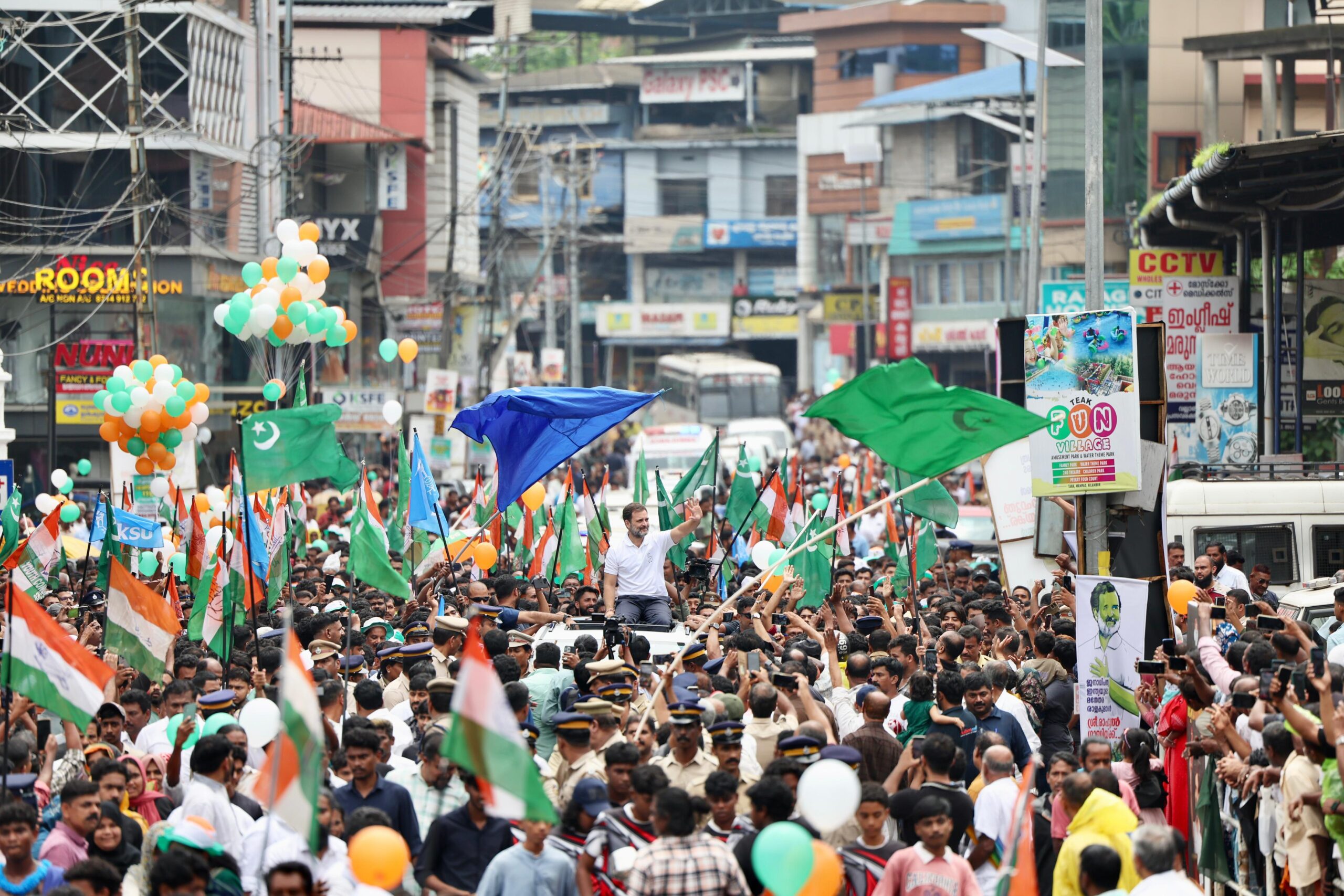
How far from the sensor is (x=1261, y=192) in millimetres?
21797

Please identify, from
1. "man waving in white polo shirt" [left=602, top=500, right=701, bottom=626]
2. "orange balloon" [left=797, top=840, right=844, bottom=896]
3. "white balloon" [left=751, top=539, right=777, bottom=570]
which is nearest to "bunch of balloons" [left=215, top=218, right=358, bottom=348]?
"white balloon" [left=751, top=539, right=777, bottom=570]

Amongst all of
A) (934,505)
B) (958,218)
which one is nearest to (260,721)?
(934,505)

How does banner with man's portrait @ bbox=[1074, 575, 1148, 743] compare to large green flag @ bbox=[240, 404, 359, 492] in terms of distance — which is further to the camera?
large green flag @ bbox=[240, 404, 359, 492]

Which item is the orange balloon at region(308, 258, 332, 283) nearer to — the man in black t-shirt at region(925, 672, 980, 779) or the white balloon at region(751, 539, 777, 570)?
the white balloon at region(751, 539, 777, 570)

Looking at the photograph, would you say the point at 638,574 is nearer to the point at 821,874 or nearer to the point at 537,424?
the point at 537,424

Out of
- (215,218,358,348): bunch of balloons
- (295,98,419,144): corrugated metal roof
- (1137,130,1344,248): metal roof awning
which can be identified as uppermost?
(295,98,419,144): corrugated metal roof

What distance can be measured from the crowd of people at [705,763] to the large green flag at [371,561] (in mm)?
839

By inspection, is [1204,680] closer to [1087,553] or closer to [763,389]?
[1087,553]

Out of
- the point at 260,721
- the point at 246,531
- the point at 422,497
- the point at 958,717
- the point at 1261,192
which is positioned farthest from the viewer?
the point at 1261,192

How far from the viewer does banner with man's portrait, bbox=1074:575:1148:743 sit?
1039 centimetres

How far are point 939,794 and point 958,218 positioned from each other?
51981 millimetres

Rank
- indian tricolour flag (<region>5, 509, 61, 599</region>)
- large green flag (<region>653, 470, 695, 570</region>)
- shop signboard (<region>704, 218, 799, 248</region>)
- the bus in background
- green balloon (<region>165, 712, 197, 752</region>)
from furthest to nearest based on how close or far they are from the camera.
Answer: shop signboard (<region>704, 218, 799, 248</region>) < the bus in background < large green flag (<region>653, 470, 695, 570</region>) < indian tricolour flag (<region>5, 509, 61, 599</region>) < green balloon (<region>165, 712, 197, 752</region>)

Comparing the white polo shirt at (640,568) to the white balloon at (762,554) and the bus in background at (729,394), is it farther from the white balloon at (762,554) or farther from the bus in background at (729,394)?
the bus in background at (729,394)

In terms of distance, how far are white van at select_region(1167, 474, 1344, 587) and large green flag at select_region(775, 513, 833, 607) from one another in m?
2.86
